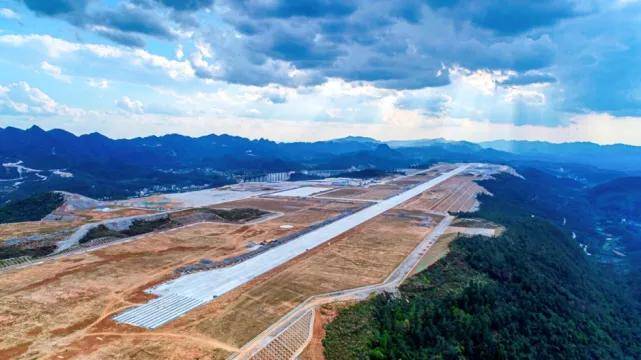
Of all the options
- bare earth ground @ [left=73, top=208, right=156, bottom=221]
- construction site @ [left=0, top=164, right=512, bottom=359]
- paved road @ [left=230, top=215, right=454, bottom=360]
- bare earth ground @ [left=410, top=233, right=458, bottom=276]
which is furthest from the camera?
bare earth ground @ [left=73, top=208, right=156, bottom=221]

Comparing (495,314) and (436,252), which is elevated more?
(436,252)

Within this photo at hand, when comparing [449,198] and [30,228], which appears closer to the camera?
[30,228]

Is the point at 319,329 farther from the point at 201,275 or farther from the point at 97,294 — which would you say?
the point at 97,294

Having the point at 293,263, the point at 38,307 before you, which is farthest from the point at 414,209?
the point at 38,307

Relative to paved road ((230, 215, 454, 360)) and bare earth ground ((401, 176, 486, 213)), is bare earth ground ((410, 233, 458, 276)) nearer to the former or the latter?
paved road ((230, 215, 454, 360))

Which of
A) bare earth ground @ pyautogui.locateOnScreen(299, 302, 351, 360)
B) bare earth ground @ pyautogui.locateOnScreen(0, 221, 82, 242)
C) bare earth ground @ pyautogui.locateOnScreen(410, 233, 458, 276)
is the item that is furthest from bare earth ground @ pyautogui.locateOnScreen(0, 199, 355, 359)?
bare earth ground @ pyautogui.locateOnScreen(410, 233, 458, 276)

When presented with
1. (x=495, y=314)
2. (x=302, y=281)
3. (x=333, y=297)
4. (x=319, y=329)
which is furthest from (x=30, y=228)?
(x=495, y=314)
